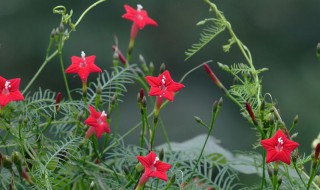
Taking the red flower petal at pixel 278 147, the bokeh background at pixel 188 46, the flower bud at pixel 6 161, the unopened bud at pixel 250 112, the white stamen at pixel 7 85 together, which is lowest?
the bokeh background at pixel 188 46

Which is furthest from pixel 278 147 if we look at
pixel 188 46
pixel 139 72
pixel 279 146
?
pixel 188 46

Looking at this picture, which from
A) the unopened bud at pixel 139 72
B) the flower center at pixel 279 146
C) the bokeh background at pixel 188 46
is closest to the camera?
the flower center at pixel 279 146

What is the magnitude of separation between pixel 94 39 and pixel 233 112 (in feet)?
2.22

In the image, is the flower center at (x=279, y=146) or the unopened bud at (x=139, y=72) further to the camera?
the unopened bud at (x=139, y=72)

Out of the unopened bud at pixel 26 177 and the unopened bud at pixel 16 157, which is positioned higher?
the unopened bud at pixel 16 157

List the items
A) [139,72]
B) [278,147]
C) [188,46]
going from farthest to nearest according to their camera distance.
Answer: [188,46] → [139,72] → [278,147]

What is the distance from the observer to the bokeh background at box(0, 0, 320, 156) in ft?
11.8

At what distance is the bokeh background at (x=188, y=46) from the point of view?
3598mm

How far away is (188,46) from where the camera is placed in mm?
4172

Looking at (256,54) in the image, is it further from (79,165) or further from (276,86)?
(79,165)

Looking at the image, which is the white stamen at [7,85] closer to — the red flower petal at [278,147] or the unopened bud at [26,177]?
the unopened bud at [26,177]

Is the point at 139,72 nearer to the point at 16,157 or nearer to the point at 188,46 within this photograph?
the point at 16,157

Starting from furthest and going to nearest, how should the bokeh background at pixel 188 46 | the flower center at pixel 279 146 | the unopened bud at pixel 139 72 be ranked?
1. the bokeh background at pixel 188 46
2. the unopened bud at pixel 139 72
3. the flower center at pixel 279 146

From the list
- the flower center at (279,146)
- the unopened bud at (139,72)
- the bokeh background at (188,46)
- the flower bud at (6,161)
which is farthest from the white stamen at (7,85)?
the bokeh background at (188,46)
